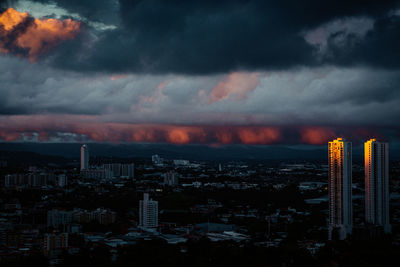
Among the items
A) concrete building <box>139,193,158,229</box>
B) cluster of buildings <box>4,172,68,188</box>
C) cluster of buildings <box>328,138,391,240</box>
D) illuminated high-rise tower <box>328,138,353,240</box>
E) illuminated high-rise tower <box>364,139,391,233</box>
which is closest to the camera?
illuminated high-rise tower <box>328,138,353,240</box>

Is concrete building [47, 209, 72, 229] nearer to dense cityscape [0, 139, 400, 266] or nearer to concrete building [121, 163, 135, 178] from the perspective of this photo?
dense cityscape [0, 139, 400, 266]

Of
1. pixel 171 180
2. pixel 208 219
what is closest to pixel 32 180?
pixel 171 180

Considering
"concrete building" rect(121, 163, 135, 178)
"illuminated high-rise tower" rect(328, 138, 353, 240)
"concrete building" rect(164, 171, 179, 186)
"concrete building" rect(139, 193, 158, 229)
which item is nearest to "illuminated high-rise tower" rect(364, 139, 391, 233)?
"illuminated high-rise tower" rect(328, 138, 353, 240)

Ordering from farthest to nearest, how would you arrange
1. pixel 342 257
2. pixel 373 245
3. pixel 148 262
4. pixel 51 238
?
pixel 51 238
pixel 373 245
pixel 342 257
pixel 148 262

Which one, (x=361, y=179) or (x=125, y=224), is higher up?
(x=361, y=179)

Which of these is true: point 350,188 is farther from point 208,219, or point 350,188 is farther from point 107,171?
point 107,171

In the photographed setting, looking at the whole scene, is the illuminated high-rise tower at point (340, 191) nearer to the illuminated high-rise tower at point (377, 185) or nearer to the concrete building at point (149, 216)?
the illuminated high-rise tower at point (377, 185)

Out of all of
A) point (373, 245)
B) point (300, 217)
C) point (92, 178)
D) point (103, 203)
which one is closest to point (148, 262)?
point (373, 245)

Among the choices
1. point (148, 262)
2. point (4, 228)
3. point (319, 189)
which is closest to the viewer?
point (148, 262)

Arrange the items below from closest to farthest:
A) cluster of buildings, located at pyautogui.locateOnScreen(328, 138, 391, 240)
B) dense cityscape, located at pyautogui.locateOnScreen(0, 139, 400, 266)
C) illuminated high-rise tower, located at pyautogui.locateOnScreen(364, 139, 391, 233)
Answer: dense cityscape, located at pyautogui.locateOnScreen(0, 139, 400, 266)
cluster of buildings, located at pyautogui.locateOnScreen(328, 138, 391, 240)
illuminated high-rise tower, located at pyautogui.locateOnScreen(364, 139, 391, 233)

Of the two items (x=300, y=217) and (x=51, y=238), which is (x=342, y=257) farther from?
(x=300, y=217)
